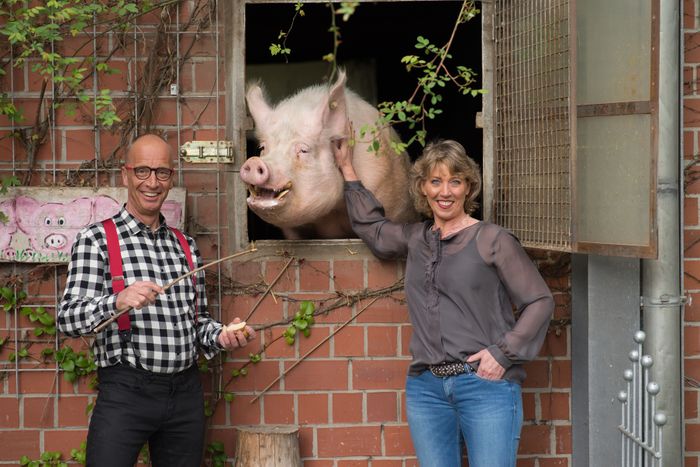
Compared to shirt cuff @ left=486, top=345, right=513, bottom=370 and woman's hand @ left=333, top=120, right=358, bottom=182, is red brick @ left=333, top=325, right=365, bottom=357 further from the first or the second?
shirt cuff @ left=486, top=345, right=513, bottom=370

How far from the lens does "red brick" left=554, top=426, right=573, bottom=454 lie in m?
4.08

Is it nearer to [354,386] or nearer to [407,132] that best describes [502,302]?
[354,386]

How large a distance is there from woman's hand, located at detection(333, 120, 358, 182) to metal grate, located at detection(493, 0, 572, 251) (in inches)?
23.7

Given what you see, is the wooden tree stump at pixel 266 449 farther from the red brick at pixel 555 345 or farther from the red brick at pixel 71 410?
the red brick at pixel 555 345

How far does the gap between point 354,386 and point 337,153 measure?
969 mm

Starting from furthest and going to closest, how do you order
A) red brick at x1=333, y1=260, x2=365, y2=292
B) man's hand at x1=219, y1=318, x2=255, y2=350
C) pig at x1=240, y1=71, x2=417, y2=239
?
red brick at x1=333, y1=260, x2=365, y2=292 < pig at x1=240, y1=71, x2=417, y2=239 < man's hand at x1=219, y1=318, x2=255, y2=350

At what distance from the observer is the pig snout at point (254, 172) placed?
3.69m

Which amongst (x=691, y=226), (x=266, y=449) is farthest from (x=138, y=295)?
(x=691, y=226)

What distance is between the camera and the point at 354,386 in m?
4.04

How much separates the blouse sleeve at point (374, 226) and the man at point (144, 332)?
65 centimetres

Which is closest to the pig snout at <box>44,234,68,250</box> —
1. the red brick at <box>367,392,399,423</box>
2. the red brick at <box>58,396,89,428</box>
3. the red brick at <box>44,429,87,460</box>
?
the red brick at <box>58,396,89,428</box>

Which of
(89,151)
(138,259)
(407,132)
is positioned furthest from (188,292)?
(407,132)

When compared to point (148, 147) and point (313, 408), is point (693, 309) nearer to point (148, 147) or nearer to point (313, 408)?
point (313, 408)

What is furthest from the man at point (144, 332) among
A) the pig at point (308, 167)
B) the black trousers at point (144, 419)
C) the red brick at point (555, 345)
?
the red brick at point (555, 345)
